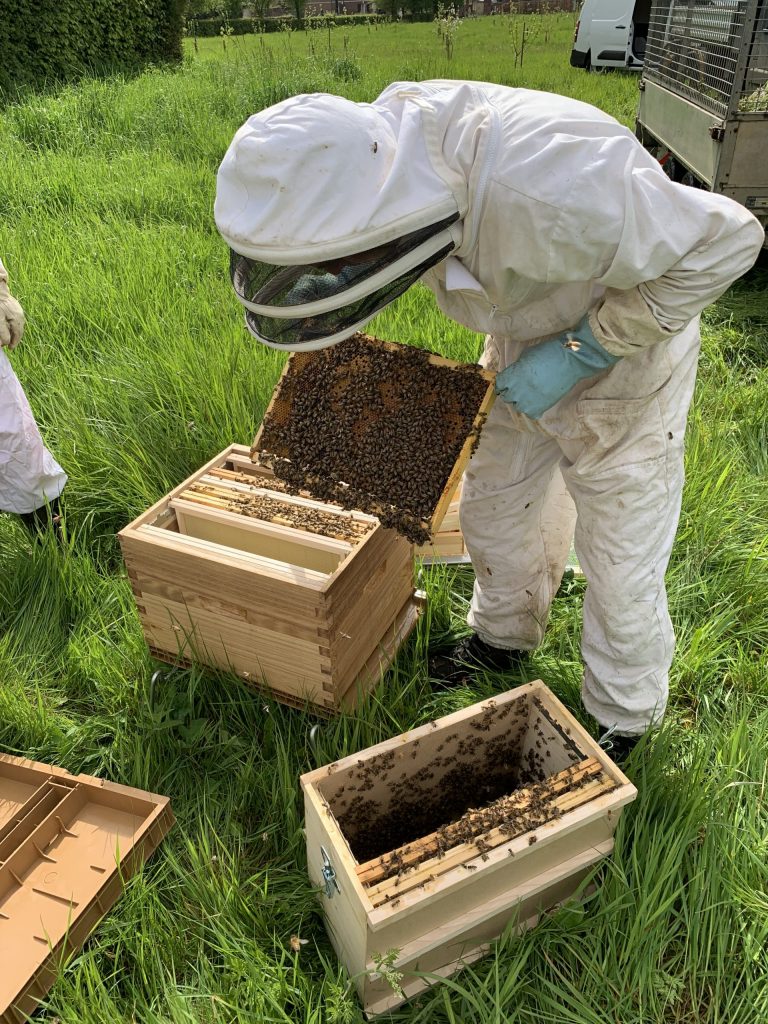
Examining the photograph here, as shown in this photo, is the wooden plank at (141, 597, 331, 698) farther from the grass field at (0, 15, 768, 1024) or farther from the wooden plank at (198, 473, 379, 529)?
the wooden plank at (198, 473, 379, 529)

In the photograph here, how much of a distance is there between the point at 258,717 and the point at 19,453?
169 cm

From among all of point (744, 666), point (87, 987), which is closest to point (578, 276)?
point (744, 666)

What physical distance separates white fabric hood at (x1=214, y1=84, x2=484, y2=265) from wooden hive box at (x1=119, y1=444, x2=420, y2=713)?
1.03 metres

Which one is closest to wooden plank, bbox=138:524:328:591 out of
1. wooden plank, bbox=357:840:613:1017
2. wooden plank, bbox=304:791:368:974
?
wooden plank, bbox=304:791:368:974

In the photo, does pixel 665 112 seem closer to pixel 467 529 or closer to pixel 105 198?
pixel 105 198

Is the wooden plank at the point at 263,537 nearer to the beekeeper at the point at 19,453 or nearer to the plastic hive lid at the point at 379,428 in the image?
the plastic hive lid at the point at 379,428

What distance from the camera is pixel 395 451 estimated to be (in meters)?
2.33

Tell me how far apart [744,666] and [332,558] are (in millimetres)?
1688

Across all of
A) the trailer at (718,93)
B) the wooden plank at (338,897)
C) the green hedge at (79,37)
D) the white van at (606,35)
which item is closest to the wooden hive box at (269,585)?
the wooden plank at (338,897)

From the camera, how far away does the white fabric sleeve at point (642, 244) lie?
1.70 metres

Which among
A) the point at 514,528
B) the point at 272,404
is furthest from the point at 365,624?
the point at 272,404

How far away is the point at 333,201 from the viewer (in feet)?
5.30

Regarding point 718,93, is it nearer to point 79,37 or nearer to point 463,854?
point 463,854

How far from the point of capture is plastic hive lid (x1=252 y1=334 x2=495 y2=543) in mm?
2242
